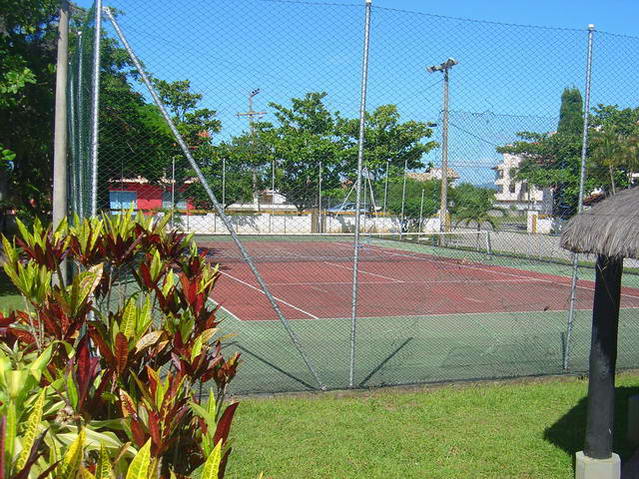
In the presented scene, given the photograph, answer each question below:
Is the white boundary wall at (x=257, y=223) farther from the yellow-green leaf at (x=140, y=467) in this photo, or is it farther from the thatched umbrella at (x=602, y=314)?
the yellow-green leaf at (x=140, y=467)

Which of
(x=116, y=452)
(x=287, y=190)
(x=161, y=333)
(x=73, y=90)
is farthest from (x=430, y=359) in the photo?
(x=116, y=452)

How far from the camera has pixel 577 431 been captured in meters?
6.07

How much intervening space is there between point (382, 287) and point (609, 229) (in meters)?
12.7

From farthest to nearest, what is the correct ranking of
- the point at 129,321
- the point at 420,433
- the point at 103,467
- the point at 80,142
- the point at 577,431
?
the point at 80,142
the point at 577,431
the point at 420,433
the point at 129,321
the point at 103,467

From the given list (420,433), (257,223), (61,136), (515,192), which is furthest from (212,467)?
(61,136)

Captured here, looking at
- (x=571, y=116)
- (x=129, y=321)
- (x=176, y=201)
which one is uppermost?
(x=571, y=116)

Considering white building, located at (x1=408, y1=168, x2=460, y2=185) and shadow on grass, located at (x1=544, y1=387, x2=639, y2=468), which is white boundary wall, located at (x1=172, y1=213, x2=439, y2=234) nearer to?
white building, located at (x1=408, y1=168, x2=460, y2=185)

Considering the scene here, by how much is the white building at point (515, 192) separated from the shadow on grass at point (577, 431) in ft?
8.37

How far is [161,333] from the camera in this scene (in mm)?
2996

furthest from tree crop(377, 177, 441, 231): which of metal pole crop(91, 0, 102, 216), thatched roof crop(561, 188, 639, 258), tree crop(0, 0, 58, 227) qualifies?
tree crop(0, 0, 58, 227)

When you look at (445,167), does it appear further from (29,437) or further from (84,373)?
(29,437)

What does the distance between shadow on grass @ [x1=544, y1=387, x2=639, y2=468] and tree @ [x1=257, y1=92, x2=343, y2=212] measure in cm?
332

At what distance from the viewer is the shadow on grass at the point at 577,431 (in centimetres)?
567

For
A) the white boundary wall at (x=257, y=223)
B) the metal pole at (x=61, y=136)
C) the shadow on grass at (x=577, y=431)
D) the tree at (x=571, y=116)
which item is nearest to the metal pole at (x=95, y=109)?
the white boundary wall at (x=257, y=223)
